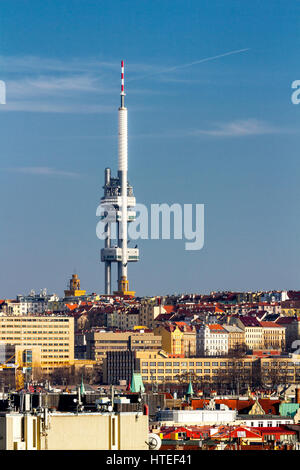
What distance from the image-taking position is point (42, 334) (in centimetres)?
10675

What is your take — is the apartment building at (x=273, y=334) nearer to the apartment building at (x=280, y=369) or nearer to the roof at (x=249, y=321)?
the roof at (x=249, y=321)

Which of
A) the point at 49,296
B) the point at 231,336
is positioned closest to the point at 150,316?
the point at 231,336

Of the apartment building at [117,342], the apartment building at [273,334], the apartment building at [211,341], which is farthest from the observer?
the apartment building at [273,334]

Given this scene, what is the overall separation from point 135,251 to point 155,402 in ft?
357

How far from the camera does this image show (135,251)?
15238cm

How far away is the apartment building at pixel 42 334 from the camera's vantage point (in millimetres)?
105000

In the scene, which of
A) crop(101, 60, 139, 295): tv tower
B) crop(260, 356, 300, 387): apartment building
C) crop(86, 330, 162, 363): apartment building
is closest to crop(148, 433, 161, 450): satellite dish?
crop(260, 356, 300, 387): apartment building

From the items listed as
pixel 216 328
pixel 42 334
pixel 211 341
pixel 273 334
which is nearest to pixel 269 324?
pixel 273 334

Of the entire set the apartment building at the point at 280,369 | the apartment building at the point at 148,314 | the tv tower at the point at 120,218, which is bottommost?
the apartment building at the point at 280,369

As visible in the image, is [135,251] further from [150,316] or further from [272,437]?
[272,437]

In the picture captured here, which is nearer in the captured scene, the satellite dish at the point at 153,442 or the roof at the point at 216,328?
the satellite dish at the point at 153,442

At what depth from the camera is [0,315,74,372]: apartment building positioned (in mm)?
105000

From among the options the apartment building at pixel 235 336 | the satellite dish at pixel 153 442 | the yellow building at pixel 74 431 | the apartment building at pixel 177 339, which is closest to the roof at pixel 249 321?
the apartment building at pixel 235 336

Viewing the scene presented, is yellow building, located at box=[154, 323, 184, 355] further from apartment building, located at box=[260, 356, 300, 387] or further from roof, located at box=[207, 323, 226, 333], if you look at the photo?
apartment building, located at box=[260, 356, 300, 387]
